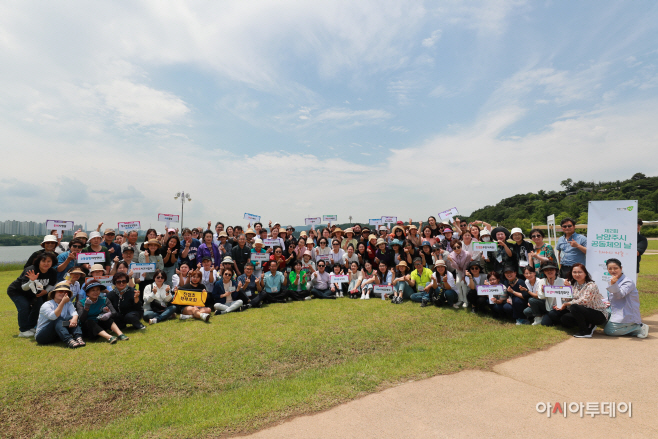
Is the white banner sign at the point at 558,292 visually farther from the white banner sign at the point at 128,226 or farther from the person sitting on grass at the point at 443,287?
the white banner sign at the point at 128,226

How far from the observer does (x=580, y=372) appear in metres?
5.01

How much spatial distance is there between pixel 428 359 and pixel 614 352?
10.9 feet

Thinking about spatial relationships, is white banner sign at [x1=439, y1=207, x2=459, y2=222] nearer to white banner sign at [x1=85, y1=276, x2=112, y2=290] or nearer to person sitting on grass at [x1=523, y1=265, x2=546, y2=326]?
person sitting on grass at [x1=523, y1=265, x2=546, y2=326]

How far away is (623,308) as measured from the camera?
6727 millimetres

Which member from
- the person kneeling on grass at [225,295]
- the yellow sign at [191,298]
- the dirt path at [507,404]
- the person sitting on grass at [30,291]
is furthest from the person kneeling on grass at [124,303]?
the dirt path at [507,404]

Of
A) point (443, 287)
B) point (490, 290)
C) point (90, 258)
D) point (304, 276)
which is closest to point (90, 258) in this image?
point (90, 258)

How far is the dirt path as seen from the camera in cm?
356

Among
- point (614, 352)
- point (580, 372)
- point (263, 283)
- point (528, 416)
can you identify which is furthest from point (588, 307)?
point (263, 283)

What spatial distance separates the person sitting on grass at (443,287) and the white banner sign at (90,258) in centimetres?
899

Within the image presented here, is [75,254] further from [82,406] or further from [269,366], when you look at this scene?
[269,366]

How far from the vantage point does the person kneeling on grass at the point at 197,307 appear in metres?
8.62

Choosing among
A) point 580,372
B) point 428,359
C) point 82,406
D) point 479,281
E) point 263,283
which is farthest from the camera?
point 263,283

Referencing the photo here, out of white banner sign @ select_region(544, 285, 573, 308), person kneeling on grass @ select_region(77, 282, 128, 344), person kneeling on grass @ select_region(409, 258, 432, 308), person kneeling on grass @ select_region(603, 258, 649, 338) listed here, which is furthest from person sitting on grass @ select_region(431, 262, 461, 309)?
person kneeling on grass @ select_region(77, 282, 128, 344)

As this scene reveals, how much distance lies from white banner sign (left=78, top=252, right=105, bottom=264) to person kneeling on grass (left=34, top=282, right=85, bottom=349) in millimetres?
1373
